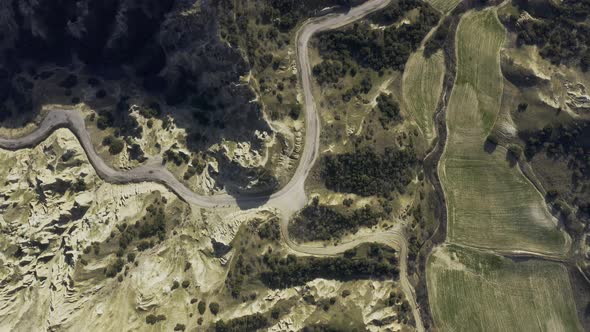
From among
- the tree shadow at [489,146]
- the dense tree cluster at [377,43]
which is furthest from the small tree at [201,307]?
the tree shadow at [489,146]

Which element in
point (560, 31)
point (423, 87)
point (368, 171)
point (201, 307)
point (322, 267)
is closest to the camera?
point (201, 307)

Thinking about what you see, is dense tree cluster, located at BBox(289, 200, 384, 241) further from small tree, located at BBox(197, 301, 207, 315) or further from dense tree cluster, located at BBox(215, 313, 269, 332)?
small tree, located at BBox(197, 301, 207, 315)

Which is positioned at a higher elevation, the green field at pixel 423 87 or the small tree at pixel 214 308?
the green field at pixel 423 87

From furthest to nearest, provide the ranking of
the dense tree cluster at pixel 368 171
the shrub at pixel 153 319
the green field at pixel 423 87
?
the green field at pixel 423 87 < the dense tree cluster at pixel 368 171 < the shrub at pixel 153 319

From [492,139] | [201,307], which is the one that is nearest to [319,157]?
[492,139]

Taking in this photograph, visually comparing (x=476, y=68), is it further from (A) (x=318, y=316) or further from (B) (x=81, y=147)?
(B) (x=81, y=147)

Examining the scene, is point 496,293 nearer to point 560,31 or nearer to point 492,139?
point 492,139

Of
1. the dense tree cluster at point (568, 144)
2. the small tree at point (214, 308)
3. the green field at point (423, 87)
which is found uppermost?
the green field at point (423, 87)

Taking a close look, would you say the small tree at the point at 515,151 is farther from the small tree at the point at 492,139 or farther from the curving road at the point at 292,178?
the curving road at the point at 292,178
